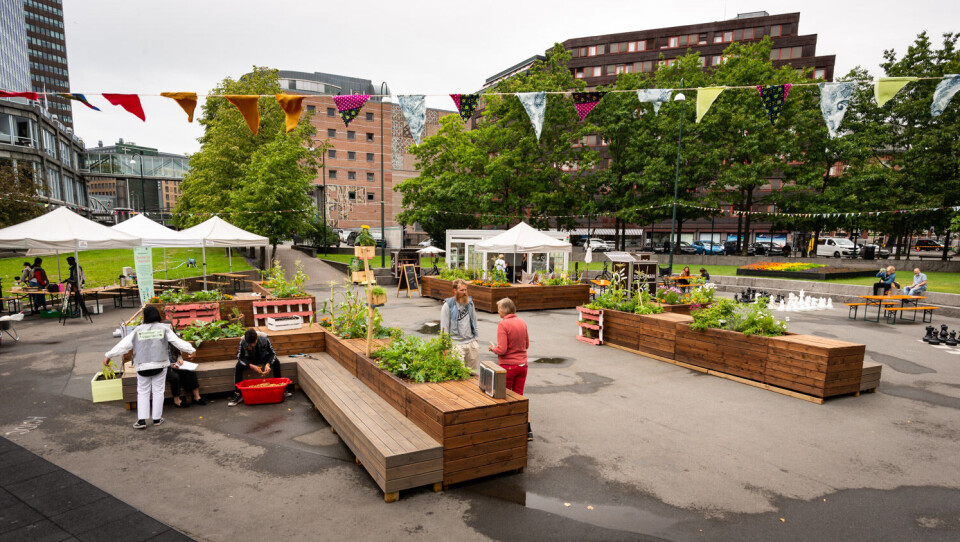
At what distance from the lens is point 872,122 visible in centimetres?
3039

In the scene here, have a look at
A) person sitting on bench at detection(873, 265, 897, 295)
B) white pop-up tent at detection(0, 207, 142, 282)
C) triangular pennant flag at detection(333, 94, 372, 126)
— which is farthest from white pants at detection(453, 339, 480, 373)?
person sitting on bench at detection(873, 265, 897, 295)

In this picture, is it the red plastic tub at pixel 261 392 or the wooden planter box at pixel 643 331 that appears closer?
the red plastic tub at pixel 261 392

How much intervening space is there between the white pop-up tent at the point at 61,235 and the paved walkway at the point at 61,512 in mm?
9894

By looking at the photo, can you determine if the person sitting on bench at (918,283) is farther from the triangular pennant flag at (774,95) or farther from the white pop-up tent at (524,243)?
the white pop-up tent at (524,243)

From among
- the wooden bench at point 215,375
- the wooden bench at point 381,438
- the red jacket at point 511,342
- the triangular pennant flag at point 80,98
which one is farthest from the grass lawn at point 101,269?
the red jacket at point 511,342

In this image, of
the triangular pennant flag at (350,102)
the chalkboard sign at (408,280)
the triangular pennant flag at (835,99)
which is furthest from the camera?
the chalkboard sign at (408,280)

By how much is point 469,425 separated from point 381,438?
0.91 m

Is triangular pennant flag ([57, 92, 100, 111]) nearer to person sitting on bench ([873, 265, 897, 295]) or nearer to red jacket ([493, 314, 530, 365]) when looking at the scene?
red jacket ([493, 314, 530, 365])

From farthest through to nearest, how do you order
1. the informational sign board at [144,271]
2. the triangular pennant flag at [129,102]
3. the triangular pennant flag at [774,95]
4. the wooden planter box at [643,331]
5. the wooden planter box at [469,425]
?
the informational sign board at [144,271] → the triangular pennant flag at [774,95] → the triangular pennant flag at [129,102] → the wooden planter box at [643,331] → the wooden planter box at [469,425]

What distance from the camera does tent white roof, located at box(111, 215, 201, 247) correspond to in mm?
14941

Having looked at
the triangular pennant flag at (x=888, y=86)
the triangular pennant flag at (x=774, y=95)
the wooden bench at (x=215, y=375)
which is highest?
the triangular pennant flag at (x=774, y=95)

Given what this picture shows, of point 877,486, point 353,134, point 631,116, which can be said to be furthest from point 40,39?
point 877,486

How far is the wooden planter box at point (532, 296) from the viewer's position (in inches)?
643

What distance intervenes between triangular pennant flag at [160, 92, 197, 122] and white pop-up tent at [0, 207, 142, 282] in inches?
206
